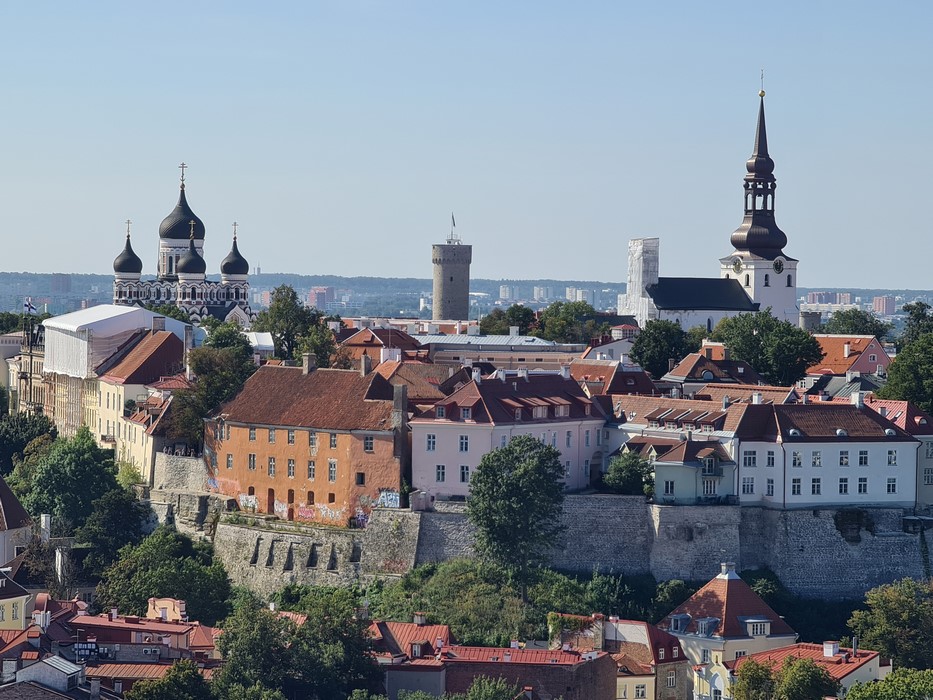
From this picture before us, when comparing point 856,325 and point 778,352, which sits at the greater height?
point 856,325

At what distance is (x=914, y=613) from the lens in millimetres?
66938

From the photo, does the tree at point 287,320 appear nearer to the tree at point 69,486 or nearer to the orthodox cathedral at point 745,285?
the tree at point 69,486

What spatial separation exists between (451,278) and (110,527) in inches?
2952

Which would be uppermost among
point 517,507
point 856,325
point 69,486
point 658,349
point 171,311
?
point 856,325

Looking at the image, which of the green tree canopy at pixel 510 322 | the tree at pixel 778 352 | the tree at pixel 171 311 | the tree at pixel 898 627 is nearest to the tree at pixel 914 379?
the tree at pixel 778 352

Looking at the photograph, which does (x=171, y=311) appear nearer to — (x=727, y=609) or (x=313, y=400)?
(x=313, y=400)

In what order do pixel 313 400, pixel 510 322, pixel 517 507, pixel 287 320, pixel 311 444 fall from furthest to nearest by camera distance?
pixel 510 322
pixel 287 320
pixel 313 400
pixel 311 444
pixel 517 507

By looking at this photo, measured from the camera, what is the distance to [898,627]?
66.8 m

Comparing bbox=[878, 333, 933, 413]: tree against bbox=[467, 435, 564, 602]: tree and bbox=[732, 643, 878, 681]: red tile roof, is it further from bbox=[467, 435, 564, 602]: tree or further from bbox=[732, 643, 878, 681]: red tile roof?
bbox=[732, 643, 878, 681]: red tile roof

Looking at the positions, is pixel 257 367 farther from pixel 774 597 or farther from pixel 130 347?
pixel 774 597

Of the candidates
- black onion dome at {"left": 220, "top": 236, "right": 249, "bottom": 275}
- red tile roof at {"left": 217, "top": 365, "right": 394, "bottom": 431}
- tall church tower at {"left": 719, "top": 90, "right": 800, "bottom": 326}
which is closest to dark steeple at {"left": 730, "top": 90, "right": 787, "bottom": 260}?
tall church tower at {"left": 719, "top": 90, "right": 800, "bottom": 326}

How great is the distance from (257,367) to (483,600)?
21.7 metres

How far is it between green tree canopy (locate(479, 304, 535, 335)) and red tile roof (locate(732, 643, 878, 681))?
5757cm

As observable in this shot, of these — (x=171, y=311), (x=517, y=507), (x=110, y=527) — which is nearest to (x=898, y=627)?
(x=517, y=507)
